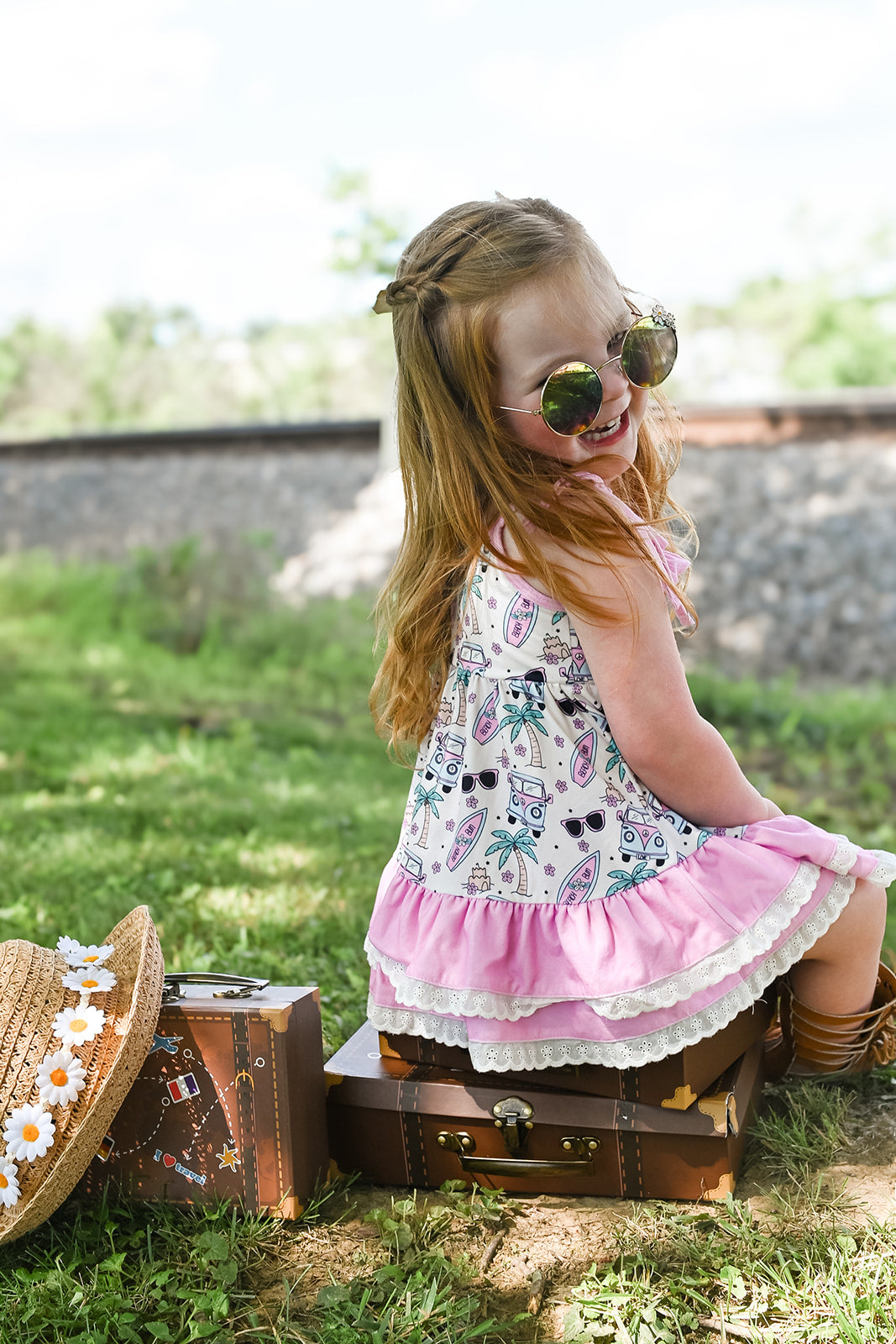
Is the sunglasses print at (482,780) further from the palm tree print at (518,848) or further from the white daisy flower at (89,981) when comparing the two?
the white daisy flower at (89,981)

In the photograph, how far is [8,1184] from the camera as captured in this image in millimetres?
1581

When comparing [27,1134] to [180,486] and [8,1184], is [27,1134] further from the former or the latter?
[180,486]

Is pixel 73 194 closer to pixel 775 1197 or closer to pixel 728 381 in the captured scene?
pixel 728 381

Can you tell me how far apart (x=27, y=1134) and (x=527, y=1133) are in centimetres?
75

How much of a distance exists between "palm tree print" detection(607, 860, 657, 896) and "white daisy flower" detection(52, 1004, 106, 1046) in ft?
2.63

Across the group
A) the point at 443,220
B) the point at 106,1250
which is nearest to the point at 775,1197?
the point at 106,1250

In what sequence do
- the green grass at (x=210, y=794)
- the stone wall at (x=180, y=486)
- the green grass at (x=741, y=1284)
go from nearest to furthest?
1. the green grass at (x=741, y=1284)
2. the green grass at (x=210, y=794)
3. the stone wall at (x=180, y=486)

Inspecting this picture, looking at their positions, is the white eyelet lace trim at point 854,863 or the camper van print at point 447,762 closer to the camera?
the white eyelet lace trim at point 854,863

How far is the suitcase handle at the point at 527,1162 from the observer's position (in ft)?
5.65

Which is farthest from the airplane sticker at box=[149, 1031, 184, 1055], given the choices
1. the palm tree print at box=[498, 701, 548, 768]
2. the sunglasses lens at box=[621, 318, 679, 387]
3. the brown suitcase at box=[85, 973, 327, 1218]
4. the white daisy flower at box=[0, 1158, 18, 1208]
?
the sunglasses lens at box=[621, 318, 679, 387]

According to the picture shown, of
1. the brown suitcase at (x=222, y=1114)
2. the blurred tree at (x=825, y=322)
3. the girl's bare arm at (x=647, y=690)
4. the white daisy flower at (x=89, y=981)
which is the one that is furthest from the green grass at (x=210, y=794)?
the blurred tree at (x=825, y=322)

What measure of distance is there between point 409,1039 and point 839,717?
5027mm

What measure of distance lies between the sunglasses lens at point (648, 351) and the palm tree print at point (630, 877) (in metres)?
0.77

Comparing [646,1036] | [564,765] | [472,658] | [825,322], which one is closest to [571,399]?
[472,658]
